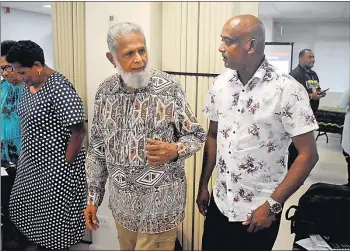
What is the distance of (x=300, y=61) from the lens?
4.97 feet

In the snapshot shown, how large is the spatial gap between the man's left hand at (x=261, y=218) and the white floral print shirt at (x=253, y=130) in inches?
3.5

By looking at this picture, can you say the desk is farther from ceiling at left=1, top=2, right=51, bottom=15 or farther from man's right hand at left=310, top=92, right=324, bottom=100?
ceiling at left=1, top=2, right=51, bottom=15

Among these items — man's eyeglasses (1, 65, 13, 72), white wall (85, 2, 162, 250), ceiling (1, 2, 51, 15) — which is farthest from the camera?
white wall (85, 2, 162, 250)

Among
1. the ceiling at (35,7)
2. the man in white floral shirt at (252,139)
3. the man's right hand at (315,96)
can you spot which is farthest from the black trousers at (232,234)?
the ceiling at (35,7)

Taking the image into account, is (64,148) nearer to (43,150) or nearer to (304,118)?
(43,150)

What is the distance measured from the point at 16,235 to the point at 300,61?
5.22 feet

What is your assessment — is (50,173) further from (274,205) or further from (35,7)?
(274,205)

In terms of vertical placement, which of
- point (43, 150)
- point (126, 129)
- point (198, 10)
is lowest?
point (43, 150)

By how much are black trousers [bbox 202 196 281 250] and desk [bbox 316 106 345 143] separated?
0.43 metres

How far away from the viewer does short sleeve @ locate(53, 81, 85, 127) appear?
1433 mm

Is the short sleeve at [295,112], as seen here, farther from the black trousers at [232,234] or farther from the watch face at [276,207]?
the black trousers at [232,234]

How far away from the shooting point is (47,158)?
60.4 inches

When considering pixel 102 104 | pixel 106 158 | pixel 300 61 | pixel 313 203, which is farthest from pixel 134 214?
pixel 300 61

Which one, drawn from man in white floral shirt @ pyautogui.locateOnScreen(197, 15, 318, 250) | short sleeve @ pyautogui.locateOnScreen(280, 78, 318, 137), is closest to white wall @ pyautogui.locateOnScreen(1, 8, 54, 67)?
man in white floral shirt @ pyautogui.locateOnScreen(197, 15, 318, 250)
